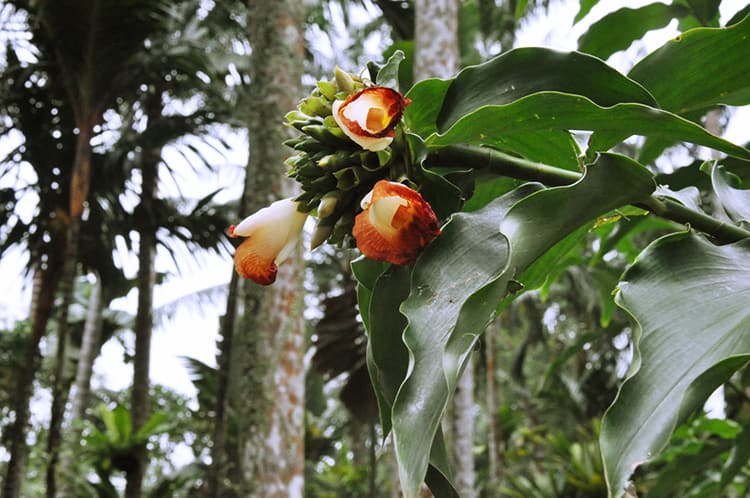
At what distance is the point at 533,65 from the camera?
469mm

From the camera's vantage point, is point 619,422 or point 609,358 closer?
point 619,422

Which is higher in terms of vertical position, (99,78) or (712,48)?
(99,78)

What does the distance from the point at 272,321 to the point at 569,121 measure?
204 centimetres

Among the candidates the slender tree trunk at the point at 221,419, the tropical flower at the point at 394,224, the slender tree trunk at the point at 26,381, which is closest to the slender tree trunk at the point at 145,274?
the slender tree trunk at the point at 26,381

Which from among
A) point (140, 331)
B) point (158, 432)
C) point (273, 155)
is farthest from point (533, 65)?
point (140, 331)

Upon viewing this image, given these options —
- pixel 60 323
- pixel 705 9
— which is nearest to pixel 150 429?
pixel 60 323

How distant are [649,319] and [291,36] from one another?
258 cm

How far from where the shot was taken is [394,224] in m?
0.41

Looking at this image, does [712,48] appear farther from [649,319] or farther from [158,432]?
[158,432]

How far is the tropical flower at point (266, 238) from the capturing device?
51 cm

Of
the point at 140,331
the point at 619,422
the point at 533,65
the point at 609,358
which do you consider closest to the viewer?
the point at 619,422

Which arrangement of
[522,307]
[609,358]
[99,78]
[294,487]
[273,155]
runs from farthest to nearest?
[522,307], [609,358], [99,78], [273,155], [294,487]

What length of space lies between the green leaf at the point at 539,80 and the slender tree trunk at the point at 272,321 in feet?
6.31

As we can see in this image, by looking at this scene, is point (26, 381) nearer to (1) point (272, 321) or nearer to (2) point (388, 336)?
(1) point (272, 321)
